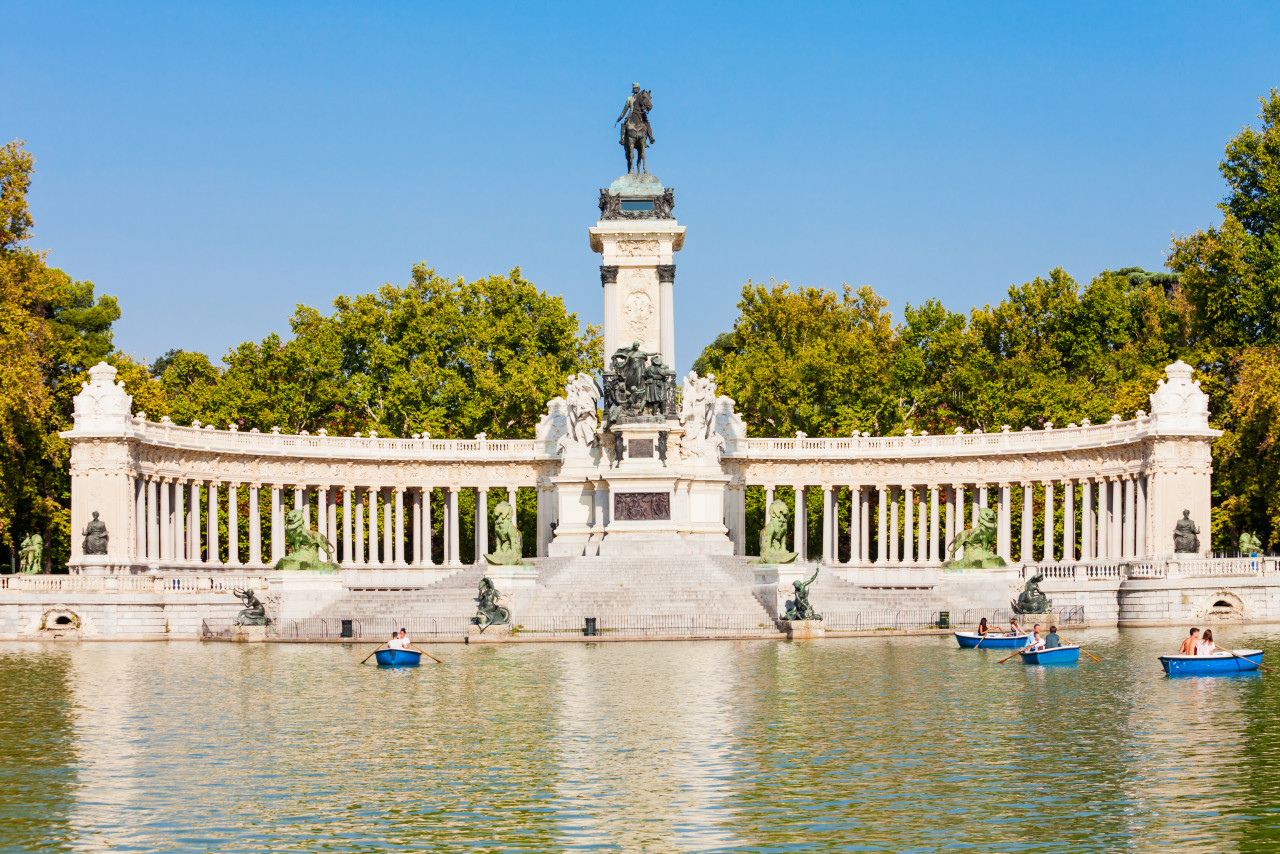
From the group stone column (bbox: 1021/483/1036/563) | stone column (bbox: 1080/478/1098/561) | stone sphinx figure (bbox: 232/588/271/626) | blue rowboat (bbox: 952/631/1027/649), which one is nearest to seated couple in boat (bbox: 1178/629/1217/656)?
blue rowboat (bbox: 952/631/1027/649)

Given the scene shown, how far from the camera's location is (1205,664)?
3775 cm

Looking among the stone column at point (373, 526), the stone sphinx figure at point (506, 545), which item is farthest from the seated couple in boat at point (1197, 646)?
the stone column at point (373, 526)

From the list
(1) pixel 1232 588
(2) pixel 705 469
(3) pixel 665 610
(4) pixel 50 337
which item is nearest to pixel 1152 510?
(1) pixel 1232 588

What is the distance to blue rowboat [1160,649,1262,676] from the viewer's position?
3775 centimetres

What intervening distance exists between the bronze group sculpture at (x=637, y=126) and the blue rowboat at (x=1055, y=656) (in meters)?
42.4

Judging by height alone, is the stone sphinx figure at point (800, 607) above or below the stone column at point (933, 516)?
below

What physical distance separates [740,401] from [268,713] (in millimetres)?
63835

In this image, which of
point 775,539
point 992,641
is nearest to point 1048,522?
point 775,539

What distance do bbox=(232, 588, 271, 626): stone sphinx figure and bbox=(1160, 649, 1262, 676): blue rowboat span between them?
30413 millimetres

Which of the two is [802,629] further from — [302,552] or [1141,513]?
[1141,513]

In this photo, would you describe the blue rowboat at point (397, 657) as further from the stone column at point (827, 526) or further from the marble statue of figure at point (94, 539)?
the stone column at point (827, 526)

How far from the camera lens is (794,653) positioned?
149ft

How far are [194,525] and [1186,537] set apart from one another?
144ft

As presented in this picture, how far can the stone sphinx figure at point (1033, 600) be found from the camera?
55625mm
